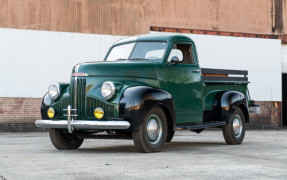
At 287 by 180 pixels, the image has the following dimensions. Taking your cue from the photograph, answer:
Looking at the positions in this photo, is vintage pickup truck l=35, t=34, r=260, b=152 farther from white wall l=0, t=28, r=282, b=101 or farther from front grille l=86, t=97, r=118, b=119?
white wall l=0, t=28, r=282, b=101

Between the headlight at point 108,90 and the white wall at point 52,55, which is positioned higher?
the white wall at point 52,55

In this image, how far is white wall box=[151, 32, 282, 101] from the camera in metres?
23.2

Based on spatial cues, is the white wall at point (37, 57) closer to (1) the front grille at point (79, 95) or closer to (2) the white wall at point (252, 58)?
(2) the white wall at point (252, 58)

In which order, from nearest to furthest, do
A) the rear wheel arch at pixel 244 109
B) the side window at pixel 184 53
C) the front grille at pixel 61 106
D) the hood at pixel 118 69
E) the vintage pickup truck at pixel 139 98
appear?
the vintage pickup truck at pixel 139 98
the hood at pixel 118 69
the front grille at pixel 61 106
the side window at pixel 184 53
the rear wheel arch at pixel 244 109

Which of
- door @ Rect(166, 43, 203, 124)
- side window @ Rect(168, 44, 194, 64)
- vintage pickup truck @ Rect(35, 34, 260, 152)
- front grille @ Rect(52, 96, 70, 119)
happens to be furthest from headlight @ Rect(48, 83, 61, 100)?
side window @ Rect(168, 44, 194, 64)

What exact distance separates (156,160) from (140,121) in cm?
100

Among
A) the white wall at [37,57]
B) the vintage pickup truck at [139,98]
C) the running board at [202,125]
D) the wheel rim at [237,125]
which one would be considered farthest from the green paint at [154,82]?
the white wall at [37,57]

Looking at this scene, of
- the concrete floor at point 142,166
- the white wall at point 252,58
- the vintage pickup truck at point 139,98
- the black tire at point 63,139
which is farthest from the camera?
the white wall at point 252,58

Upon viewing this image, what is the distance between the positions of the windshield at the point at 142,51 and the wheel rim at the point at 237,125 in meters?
2.65

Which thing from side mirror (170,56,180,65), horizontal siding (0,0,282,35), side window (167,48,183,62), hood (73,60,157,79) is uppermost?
horizontal siding (0,0,282,35)

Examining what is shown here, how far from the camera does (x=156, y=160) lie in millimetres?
7266

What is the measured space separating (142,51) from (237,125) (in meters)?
3.03

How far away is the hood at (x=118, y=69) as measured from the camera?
8555mm

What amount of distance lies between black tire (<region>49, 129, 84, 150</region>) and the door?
1986 millimetres
